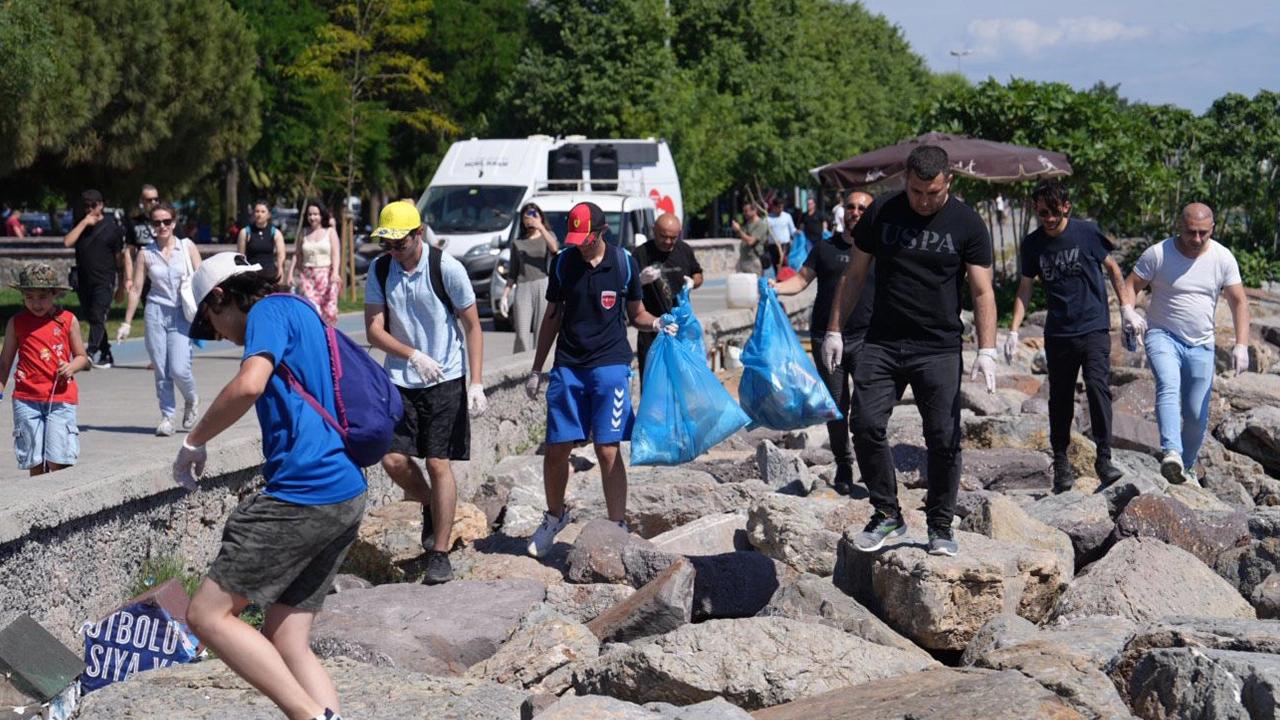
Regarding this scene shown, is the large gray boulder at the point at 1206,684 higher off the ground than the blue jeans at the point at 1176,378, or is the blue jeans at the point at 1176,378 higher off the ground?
the blue jeans at the point at 1176,378

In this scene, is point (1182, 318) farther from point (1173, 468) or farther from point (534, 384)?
point (534, 384)

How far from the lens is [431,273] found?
7316 mm

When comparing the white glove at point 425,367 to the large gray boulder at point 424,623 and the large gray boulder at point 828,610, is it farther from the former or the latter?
the large gray boulder at point 828,610

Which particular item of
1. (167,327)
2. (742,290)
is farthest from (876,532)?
(742,290)

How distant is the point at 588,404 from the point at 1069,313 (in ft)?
9.78

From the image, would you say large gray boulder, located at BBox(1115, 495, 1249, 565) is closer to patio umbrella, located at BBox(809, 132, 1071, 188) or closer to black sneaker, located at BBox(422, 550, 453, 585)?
black sneaker, located at BBox(422, 550, 453, 585)

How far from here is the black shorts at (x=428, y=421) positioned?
24.1 ft

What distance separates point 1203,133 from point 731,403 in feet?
70.2

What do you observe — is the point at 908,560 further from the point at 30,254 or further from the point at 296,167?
the point at 296,167

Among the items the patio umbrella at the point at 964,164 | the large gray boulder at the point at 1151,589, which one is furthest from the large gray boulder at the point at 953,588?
the patio umbrella at the point at 964,164

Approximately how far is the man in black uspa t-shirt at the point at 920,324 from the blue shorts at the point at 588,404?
1.47m

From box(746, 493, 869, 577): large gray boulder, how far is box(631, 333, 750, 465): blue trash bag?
0.43 m

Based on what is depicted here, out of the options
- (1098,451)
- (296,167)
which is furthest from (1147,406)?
(296,167)

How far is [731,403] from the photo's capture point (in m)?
8.02
